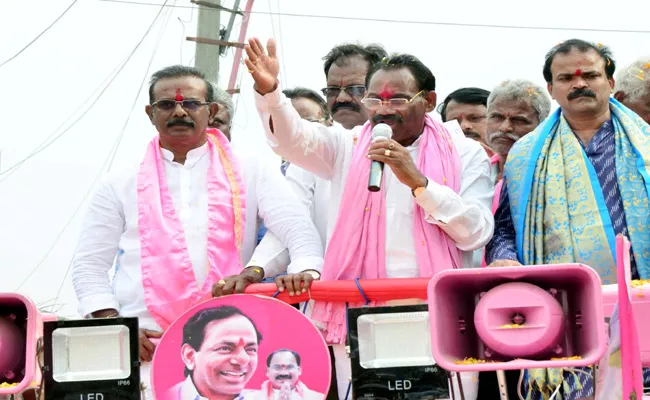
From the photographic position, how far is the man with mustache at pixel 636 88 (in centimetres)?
521

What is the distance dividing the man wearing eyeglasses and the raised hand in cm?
119

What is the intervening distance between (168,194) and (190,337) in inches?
48.9

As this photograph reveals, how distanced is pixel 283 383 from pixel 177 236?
3.99ft

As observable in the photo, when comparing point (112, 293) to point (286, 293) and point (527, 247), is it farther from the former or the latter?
point (527, 247)

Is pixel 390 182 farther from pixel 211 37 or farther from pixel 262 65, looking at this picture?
pixel 211 37

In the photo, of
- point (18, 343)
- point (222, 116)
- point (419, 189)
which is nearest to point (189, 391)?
point (18, 343)

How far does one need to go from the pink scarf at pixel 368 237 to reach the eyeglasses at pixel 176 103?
0.81 metres

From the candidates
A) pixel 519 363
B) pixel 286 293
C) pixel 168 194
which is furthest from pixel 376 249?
pixel 519 363

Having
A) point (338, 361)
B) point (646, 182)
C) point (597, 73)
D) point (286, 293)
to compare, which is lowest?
point (338, 361)

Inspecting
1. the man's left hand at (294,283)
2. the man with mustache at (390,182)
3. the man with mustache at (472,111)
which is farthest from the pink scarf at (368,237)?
the man with mustache at (472,111)

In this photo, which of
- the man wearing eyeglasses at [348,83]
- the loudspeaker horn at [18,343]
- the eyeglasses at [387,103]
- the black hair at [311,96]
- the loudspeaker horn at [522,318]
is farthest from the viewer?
the black hair at [311,96]

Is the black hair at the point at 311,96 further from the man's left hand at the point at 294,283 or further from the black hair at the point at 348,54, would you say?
the man's left hand at the point at 294,283

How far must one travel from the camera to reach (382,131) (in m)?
4.37

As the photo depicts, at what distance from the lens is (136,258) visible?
473 cm
